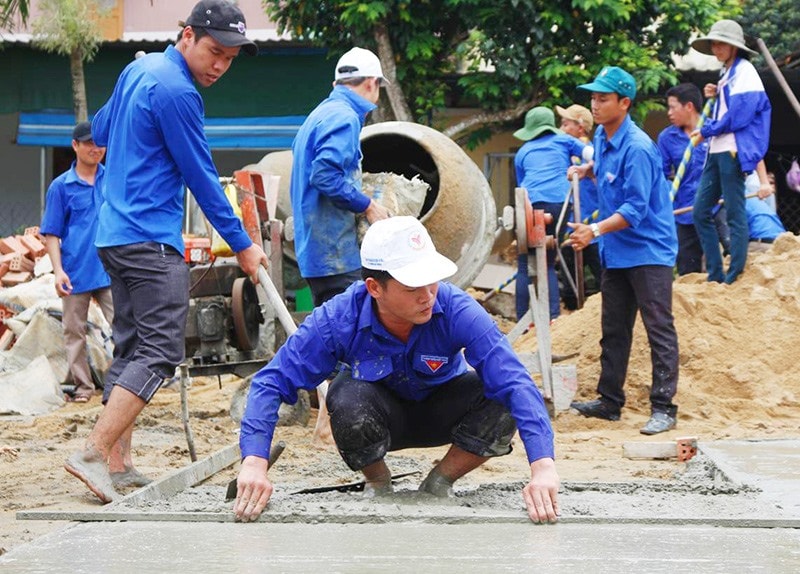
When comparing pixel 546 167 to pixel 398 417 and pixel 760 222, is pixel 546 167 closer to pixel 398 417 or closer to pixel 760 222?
pixel 760 222

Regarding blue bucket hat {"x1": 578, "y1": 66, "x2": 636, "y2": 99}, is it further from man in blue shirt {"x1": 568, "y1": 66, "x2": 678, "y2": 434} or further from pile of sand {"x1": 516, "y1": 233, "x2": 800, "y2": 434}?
pile of sand {"x1": 516, "y1": 233, "x2": 800, "y2": 434}

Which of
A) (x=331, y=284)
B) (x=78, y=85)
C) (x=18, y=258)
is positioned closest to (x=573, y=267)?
(x=18, y=258)

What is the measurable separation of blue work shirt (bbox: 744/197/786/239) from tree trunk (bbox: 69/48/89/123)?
31.1ft

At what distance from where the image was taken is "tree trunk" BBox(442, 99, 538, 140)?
1402 cm

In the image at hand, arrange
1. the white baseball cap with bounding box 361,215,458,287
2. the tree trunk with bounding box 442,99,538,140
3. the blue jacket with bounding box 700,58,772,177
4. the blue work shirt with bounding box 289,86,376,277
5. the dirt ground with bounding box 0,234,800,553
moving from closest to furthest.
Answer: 1. the white baseball cap with bounding box 361,215,458,287
2. the dirt ground with bounding box 0,234,800,553
3. the blue work shirt with bounding box 289,86,376,277
4. the blue jacket with bounding box 700,58,772,177
5. the tree trunk with bounding box 442,99,538,140

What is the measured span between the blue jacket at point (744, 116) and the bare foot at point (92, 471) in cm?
501

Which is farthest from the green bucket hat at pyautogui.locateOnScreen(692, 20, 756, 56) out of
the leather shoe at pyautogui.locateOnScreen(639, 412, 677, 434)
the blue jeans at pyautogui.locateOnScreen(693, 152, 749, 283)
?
the leather shoe at pyautogui.locateOnScreen(639, 412, 677, 434)

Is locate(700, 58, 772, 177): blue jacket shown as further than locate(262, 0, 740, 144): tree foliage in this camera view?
No

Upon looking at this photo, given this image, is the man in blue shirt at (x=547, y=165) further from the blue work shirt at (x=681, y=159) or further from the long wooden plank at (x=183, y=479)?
the long wooden plank at (x=183, y=479)

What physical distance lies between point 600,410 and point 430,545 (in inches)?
163

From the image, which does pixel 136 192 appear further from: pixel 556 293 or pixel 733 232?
pixel 556 293

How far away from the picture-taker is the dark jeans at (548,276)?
341 inches

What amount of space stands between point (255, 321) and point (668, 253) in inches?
103

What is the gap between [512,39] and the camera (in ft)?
45.0
